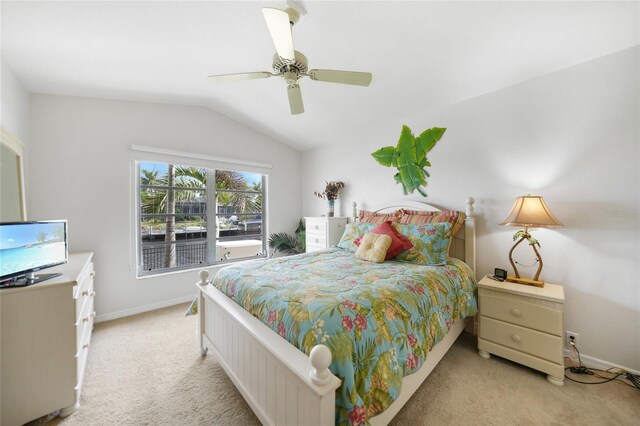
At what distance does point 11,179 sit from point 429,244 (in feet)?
11.9

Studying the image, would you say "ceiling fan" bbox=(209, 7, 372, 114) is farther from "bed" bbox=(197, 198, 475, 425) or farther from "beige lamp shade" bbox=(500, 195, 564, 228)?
"beige lamp shade" bbox=(500, 195, 564, 228)

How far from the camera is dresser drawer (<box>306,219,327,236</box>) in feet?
11.8

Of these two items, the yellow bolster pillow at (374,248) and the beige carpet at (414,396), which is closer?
the beige carpet at (414,396)

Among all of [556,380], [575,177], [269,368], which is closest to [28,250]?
[269,368]

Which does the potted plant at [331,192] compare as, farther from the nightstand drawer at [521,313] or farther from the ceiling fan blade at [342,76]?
the nightstand drawer at [521,313]

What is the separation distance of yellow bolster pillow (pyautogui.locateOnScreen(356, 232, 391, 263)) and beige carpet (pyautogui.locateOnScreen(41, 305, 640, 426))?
39.3 inches

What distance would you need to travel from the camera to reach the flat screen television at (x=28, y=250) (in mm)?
1451

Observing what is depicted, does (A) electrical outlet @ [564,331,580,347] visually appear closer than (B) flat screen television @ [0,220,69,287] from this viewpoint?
No

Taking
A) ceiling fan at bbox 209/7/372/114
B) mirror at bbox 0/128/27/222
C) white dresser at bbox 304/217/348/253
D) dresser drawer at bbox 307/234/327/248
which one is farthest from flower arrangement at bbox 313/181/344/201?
mirror at bbox 0/128/27/222

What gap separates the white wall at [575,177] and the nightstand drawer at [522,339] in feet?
1.70

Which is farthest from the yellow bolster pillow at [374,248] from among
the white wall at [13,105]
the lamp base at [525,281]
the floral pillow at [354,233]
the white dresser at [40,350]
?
the white wall at [13,105]

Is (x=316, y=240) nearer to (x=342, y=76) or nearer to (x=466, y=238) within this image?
(x=466, y=238)

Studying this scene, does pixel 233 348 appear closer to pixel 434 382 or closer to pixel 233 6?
pixel 434 382

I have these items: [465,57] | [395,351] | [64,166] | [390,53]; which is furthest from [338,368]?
[64,166]
